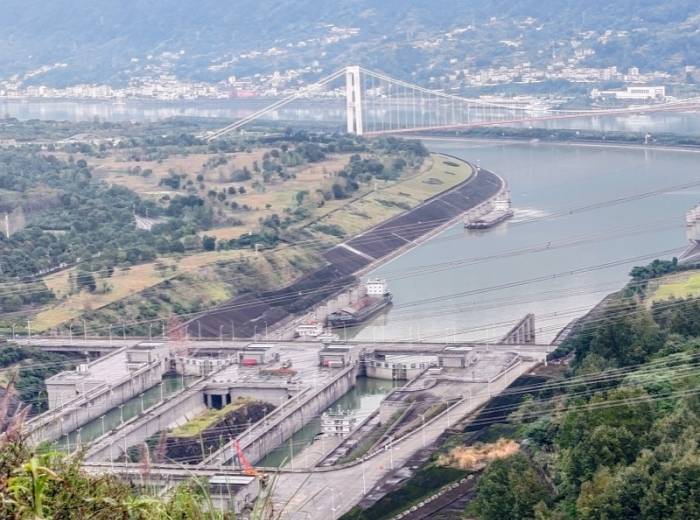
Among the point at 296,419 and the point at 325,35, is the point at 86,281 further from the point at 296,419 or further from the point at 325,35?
the point at 325,35

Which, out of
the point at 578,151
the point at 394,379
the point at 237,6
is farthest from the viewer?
the point at 237,6

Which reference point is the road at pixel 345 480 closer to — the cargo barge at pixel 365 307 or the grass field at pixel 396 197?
the cargo barge at pixel 365 307

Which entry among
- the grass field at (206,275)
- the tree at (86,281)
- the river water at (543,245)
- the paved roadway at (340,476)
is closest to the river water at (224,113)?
the river water at (543,245)

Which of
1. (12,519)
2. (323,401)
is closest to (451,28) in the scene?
(323,401)

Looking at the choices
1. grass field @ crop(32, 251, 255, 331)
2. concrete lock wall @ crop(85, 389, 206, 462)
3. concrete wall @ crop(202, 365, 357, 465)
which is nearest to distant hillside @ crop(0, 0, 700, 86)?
grass field @ crop(32, 251, 255, 331)

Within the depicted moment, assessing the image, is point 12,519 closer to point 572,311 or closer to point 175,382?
point 175,382

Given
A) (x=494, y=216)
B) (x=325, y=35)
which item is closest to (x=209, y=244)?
(x=494, y=216)
